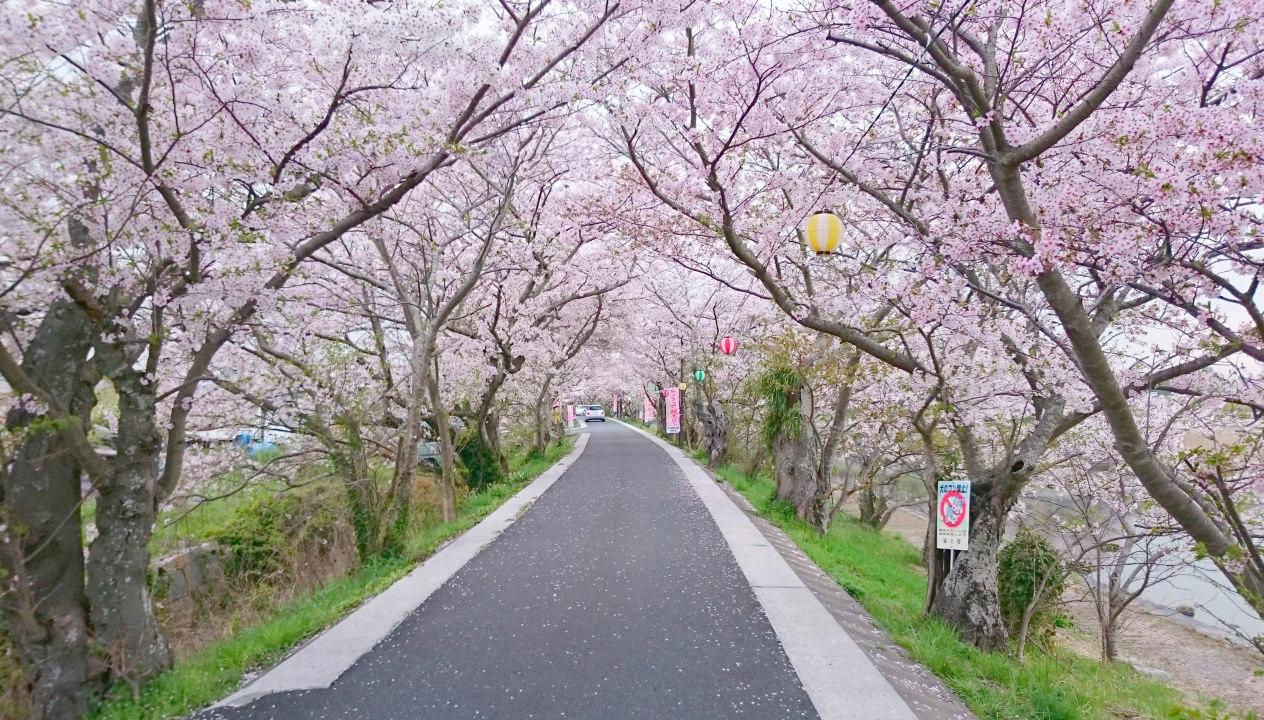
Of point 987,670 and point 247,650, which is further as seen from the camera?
point 987,670

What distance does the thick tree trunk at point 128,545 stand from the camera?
4.19 m

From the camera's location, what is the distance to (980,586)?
6082 mm

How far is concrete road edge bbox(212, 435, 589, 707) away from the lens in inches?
153

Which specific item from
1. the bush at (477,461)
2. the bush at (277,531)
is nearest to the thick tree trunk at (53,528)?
the bush at (277,531)

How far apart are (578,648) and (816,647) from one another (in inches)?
64.5

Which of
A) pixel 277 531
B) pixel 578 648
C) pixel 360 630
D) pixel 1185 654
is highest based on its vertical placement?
pixel 578 648

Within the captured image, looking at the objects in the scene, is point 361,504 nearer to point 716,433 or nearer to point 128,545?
point 128,545

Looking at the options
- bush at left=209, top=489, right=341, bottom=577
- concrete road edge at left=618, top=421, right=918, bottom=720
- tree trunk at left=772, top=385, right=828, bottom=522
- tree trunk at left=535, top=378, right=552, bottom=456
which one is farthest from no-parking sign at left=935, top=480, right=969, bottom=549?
tree trunk at left=535, top=378, right=552, bottom=456

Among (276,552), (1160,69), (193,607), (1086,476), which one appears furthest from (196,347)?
(1086,476)

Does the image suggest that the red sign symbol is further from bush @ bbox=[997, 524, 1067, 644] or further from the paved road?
bush @ bbox=[997, 524, 1067, 644]

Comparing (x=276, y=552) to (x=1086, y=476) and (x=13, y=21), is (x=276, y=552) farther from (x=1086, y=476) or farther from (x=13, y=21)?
(x=1086, y=476)

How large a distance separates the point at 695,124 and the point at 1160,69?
3.92 m

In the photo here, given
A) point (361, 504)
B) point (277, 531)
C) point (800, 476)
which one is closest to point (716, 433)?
point (800, 476)

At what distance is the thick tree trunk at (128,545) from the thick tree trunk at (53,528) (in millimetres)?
147
